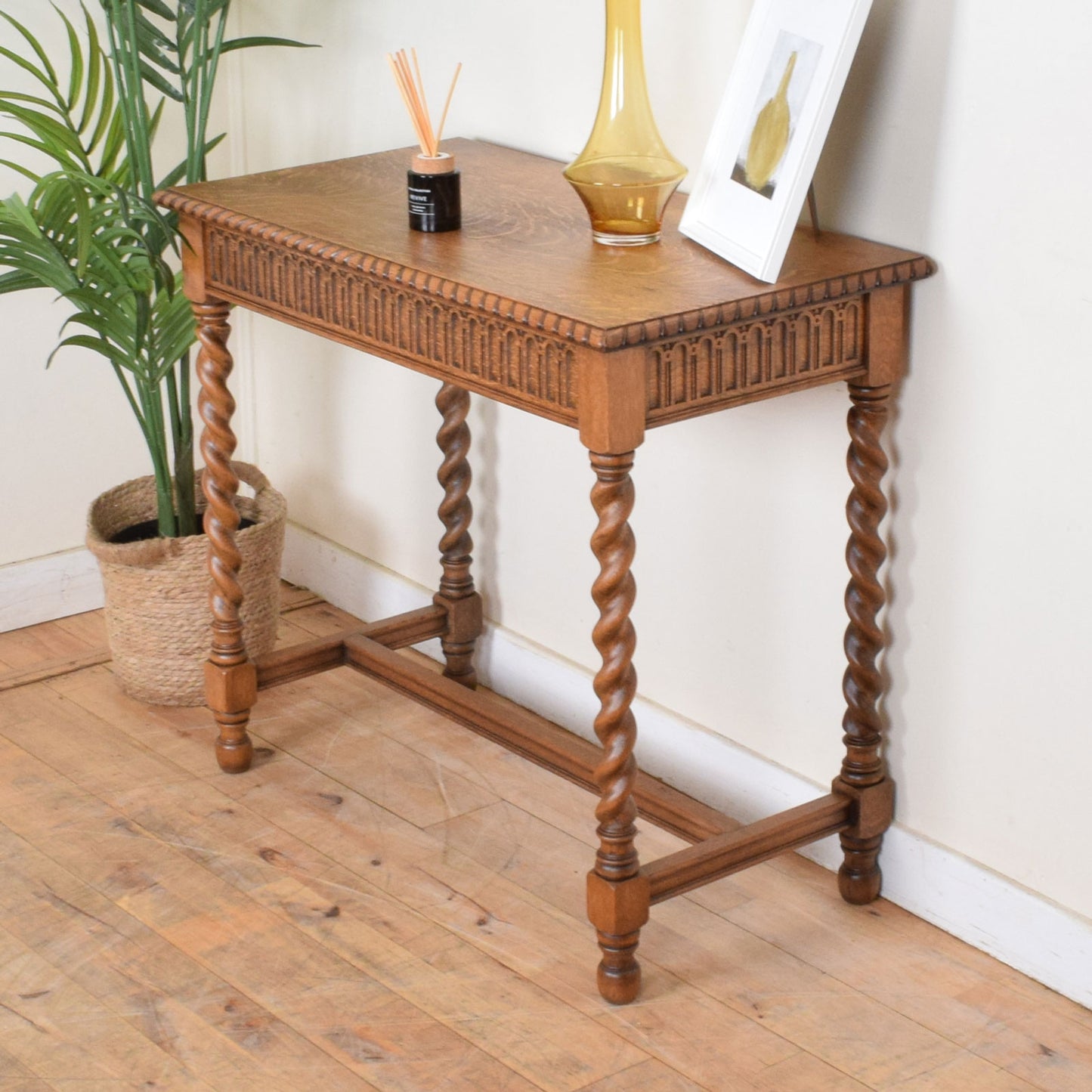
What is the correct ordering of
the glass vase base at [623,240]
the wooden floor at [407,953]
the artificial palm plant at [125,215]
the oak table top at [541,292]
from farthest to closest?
the artificial palm plant at [125,215] → the glass vase base at [623,240] → the wooden floor at [407,953] → the oak table top at [541,292]

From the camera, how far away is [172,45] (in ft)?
9.58

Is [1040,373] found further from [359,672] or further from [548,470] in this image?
[359,672]

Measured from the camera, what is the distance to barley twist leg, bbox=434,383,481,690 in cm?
299

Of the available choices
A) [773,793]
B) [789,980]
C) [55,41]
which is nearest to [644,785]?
[773,793]

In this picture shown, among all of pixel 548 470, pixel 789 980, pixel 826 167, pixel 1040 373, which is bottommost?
pixel 789 980

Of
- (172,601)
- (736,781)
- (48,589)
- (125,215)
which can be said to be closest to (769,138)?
(736,781)

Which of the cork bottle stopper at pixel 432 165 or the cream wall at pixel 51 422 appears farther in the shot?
the cream wall at pixel 51 422

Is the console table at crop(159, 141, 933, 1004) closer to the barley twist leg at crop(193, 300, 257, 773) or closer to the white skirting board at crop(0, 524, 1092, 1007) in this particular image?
the barley twist leg at crop(193, 300, 257, 773)

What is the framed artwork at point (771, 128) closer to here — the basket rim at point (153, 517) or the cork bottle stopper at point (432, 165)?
the cork bottle stopper at point (432, 165)

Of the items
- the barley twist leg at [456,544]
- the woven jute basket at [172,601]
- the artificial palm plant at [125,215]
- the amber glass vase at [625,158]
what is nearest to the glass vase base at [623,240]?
the amber glass vase at [625,158]

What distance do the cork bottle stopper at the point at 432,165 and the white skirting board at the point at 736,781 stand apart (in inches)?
38.9

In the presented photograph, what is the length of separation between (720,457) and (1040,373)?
0.60 metres

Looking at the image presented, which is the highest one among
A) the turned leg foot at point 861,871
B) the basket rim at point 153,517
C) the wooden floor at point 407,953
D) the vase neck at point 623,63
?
the vase neck at point 623,63

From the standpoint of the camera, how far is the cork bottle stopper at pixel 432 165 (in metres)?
2.32
